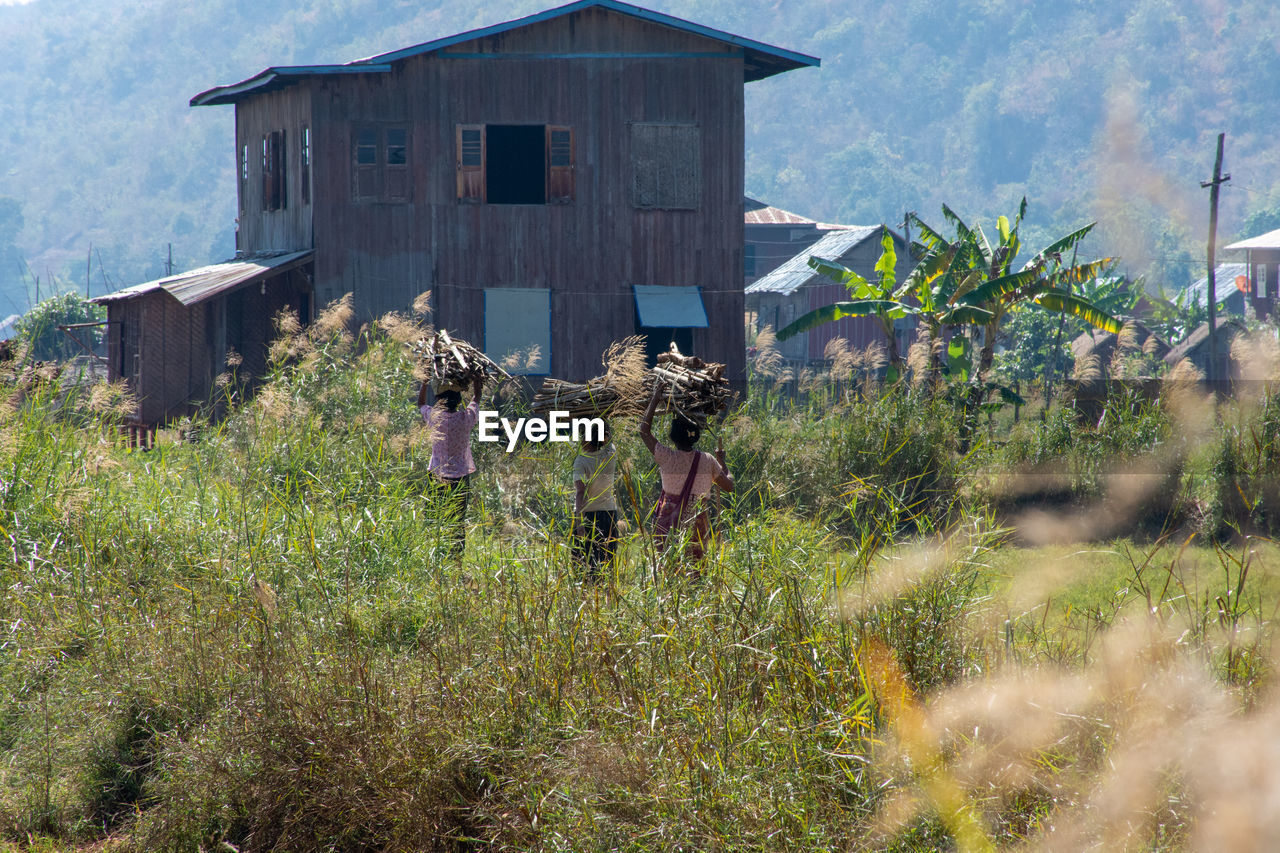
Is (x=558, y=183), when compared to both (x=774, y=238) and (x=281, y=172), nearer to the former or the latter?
(x=281, y=172)

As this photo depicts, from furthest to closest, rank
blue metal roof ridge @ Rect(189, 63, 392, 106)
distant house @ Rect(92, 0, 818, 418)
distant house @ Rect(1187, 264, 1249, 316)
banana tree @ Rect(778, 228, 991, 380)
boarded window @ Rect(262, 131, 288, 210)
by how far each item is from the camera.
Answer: distant house @ Rect(1187, 264, 1249, 316), boarded window @ Rect(262, 131, 288, 210), distant house @ Rect(92, 0, 818, 418), blue metal roof ridge @ Rect(189, 63, 392, 106), banana tree @ Rect(778, 228, 991, 380)

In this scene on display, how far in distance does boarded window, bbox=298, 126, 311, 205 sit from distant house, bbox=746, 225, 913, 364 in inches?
785

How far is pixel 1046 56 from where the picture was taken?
10819cm

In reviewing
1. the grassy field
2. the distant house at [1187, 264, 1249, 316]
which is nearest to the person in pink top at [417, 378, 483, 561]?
the grassy field

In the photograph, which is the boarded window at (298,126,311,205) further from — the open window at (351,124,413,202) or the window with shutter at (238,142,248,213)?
the window with shutter at (238,142,248,213)

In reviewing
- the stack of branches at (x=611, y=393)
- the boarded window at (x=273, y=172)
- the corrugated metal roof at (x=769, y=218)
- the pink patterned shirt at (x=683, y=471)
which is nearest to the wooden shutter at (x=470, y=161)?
the boarded window at (x=273, y=172)

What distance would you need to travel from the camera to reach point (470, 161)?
1862 cm

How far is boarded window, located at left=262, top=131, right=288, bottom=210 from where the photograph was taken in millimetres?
20188

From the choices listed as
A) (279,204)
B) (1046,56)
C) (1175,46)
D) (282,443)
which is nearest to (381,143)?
(279,204)

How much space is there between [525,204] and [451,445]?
11201mm

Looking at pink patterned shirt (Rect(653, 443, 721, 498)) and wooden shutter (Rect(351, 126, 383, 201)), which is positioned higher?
wooden shutter (Rect(351, 126, 383, 201))

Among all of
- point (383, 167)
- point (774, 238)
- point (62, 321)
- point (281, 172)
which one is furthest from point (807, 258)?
point (62, 321)


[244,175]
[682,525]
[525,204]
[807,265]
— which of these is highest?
[244,175]

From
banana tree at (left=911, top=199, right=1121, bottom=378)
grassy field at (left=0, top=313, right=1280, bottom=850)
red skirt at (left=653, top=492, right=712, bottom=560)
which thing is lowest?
grassy field at (left=0, top=313, right=1280, bottom=850)
